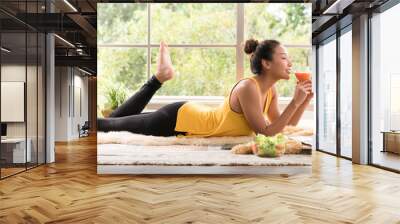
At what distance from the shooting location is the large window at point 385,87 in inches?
254

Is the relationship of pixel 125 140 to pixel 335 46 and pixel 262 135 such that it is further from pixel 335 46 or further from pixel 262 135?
pixel 335 46

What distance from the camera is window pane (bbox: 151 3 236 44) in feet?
19.7

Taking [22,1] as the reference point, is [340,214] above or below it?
below

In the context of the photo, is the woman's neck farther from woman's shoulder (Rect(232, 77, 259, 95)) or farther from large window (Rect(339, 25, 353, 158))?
large window (Rect(339, 25, 353, 158))

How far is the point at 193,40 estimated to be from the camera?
6.02m

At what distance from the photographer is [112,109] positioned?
19.6 feet

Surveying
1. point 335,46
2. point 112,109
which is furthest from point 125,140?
point 335,46

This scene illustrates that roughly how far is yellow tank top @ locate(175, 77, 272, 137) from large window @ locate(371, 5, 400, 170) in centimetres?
209

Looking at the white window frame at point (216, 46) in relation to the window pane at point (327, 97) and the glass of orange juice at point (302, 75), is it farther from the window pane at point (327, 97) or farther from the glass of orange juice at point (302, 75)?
the window pane at point (327, 97)

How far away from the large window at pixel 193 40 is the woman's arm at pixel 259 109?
168 mm

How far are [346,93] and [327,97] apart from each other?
1.23 m

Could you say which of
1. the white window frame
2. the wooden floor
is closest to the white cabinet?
the wooden floor

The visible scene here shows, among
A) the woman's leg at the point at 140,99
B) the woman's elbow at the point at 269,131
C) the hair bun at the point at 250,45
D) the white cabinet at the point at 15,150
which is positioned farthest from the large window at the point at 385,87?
the white cabinet at the point at 15,150

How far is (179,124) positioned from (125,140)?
31.7 inches
